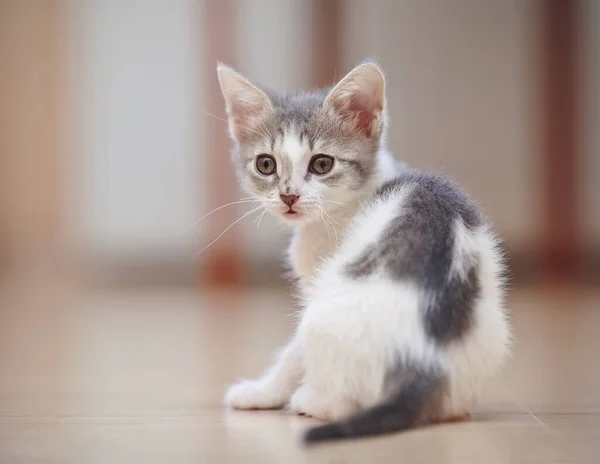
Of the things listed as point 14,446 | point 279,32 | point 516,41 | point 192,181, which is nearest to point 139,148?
point 192,181

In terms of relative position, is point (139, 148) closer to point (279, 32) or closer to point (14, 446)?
point (279, 32)

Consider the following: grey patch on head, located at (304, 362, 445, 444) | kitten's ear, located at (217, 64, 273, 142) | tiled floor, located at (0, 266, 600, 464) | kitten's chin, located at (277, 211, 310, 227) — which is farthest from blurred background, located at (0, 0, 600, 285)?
grey patch on head, located at (304, 362, 445, 444)

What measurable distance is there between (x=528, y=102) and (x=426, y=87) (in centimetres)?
78

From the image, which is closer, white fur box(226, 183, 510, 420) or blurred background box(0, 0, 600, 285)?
white fur box(226, 183, 510, 420)

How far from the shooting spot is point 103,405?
2.00m

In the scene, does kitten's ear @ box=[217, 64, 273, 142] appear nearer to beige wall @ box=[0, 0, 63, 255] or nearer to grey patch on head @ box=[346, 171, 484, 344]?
grey patch on head @ box=[346, 171, 484, 344]

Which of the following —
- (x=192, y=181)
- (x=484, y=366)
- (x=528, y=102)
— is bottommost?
(x=484, y=366)

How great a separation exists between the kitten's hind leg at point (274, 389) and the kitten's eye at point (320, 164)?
0.41m

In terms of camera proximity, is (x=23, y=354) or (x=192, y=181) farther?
(x=192, y=181)

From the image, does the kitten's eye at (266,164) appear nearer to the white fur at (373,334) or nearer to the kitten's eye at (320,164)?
the kitten's eye at (320,164)

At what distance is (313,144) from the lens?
1928 millimetres

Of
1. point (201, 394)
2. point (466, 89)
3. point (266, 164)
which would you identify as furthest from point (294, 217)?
point (466, 89)

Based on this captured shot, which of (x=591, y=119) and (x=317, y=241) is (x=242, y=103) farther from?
(x=591, y=119)

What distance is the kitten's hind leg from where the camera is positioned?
1871 millimetres
